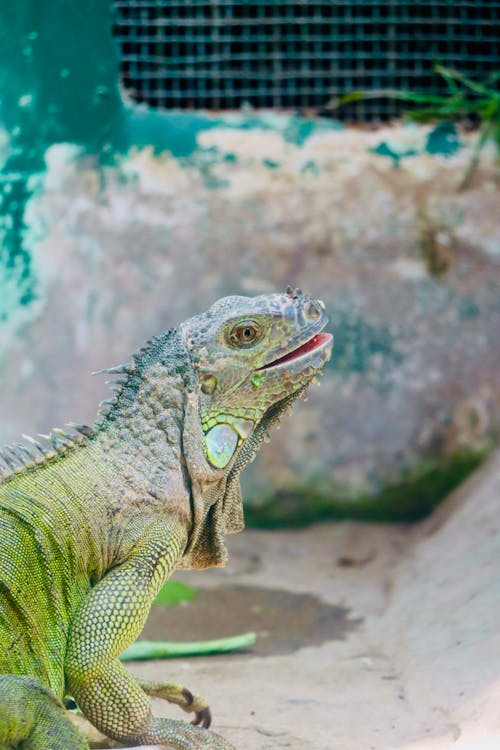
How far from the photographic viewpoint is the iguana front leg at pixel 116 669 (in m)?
3.37

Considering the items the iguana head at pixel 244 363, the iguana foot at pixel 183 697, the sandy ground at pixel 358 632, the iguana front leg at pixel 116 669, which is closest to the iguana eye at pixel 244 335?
the iguana head at pixel 244 363

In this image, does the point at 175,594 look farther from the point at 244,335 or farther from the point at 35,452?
the point at 244,335

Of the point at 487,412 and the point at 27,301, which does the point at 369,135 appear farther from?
the point at 27,301

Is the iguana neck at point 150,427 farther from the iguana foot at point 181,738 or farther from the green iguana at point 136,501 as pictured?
the iguana foot at point 181,738

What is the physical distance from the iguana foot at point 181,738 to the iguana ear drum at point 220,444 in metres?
0.95

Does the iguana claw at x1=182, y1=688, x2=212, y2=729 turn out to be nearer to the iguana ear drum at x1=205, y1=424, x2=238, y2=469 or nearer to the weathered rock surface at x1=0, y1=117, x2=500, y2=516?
the iguana ear drum at x1=205, y1=424, x2=238, y2=469

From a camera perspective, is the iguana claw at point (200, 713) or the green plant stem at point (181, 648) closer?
the iguana claw at point (200, 713)

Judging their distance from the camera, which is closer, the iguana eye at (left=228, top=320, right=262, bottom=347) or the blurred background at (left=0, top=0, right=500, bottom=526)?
the iguana eye at (left=228, top=320, right=262, bottom=347)

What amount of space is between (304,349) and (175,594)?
9.66 feet

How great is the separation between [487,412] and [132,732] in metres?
4.80

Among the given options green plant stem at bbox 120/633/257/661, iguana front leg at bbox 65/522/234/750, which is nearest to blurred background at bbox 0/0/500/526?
green plant stem at bbox 120/633/257/661

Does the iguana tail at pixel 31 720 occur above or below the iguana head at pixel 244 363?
below

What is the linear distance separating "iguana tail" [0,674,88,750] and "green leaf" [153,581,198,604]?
312 cm

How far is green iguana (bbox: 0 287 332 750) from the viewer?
3.37 metres
